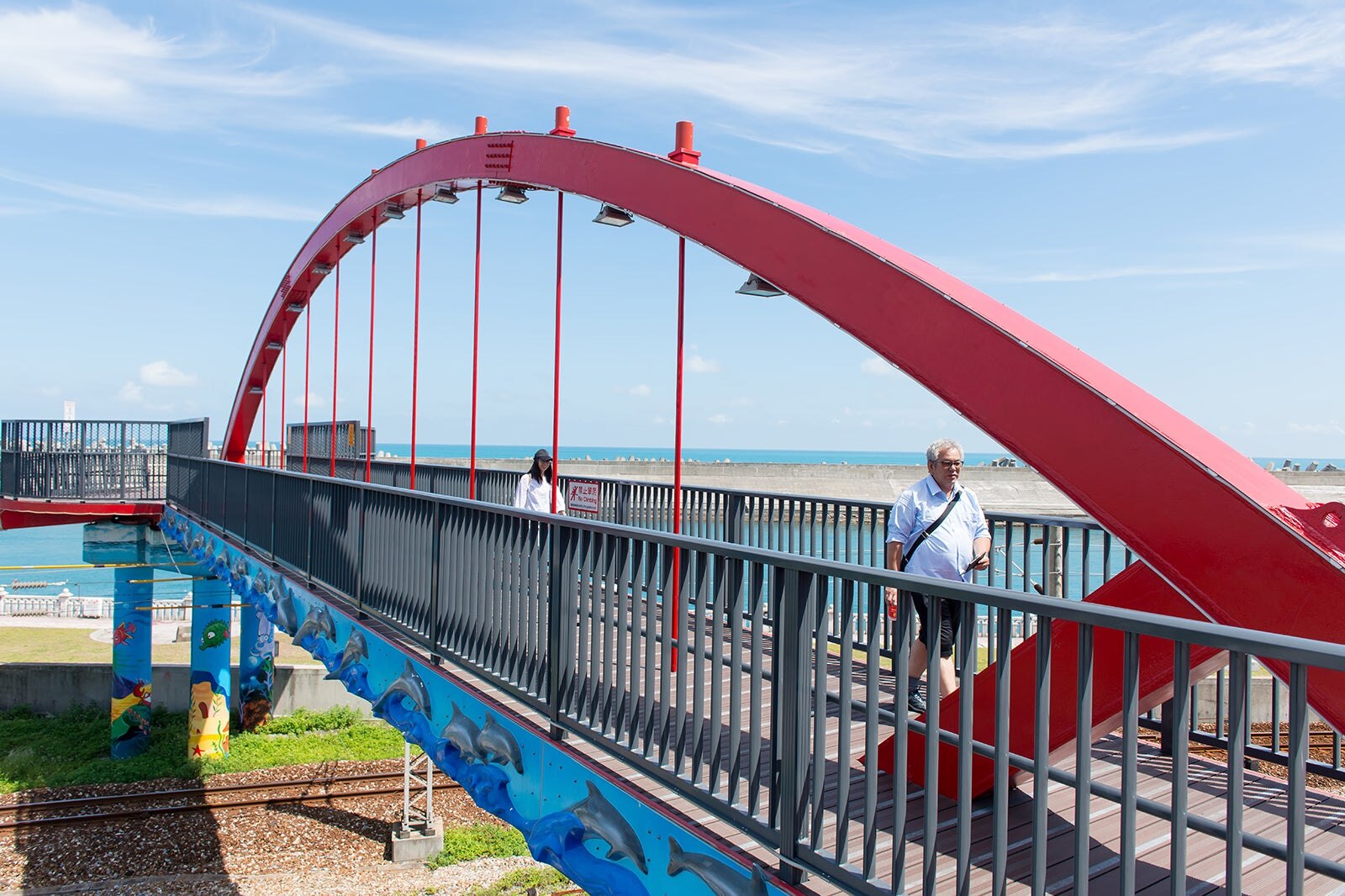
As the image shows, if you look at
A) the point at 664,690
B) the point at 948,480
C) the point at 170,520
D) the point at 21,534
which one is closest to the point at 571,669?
the point at 664,690

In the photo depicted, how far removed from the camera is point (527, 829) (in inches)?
199

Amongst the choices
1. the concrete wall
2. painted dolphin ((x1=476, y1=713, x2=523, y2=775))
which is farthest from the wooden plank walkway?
the concrete wall

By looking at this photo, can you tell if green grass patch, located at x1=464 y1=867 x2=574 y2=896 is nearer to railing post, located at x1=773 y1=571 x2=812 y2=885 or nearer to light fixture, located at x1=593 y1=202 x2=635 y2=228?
light fixture, located at x1=593 y1=202 x2=635 y2=228

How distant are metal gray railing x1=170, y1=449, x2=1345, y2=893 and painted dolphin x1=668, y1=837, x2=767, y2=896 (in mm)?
145

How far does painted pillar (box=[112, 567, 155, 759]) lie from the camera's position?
20.1 meters

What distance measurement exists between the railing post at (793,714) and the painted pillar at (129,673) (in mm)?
20059

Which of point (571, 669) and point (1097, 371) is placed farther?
point (571, 669)

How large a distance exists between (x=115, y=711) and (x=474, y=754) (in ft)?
59.8

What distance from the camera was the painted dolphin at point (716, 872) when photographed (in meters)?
3.35

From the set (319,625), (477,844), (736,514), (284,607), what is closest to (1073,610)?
(736,514)

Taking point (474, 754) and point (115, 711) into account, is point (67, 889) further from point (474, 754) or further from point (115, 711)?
point (474, 754)

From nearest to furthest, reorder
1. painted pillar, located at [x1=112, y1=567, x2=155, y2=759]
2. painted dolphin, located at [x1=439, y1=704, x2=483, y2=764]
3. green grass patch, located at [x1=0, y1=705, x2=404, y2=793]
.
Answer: painted dolphin, located at [x1=439, y1=704, x2=483, y2=764], green grass patch, located at [x1=0, y1=705, x2=404, y2=793], painted pillar, located at [x1=112, y1=567, x2=155, y2=759]

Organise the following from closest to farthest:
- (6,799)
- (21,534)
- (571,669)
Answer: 1. (571,669)
2. (6,799)
3. (21,534)

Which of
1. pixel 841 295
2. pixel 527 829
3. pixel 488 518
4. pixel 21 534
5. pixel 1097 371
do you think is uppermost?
pixel 841 295
